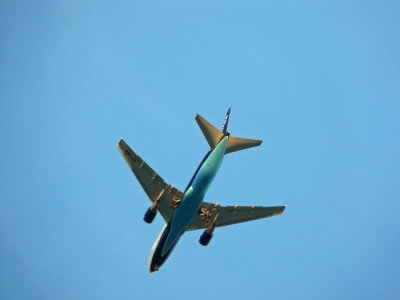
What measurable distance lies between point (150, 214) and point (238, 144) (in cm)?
1130

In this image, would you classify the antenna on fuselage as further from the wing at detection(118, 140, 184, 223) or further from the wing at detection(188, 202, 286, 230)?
the wing at detection(188, 202, 286, 230)

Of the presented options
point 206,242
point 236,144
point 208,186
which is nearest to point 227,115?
point 236,144

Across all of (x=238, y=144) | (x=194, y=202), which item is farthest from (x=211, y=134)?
(x=194, y=202)

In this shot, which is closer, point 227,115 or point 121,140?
point 121,140

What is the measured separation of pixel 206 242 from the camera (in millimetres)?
48562

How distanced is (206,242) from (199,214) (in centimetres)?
301

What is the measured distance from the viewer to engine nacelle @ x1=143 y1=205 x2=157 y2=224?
46562mm

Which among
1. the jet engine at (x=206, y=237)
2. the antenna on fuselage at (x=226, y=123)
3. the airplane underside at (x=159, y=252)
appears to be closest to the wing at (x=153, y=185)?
the airplane underside at (x=159, y=252)

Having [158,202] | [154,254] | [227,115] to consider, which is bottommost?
[154,254]

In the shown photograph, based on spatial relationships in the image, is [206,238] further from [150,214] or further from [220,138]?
[220,138]

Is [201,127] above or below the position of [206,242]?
above

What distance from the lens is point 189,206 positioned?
45.1 metres

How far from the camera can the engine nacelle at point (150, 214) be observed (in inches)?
1833

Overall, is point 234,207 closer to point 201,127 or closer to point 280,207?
point 280,207
